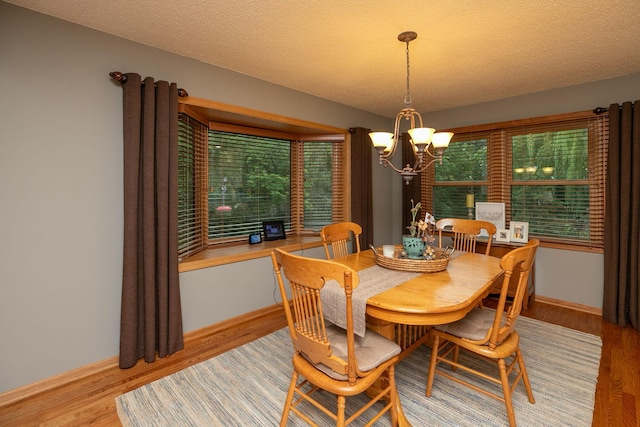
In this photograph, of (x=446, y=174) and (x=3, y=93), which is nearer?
(x=3, y=93)

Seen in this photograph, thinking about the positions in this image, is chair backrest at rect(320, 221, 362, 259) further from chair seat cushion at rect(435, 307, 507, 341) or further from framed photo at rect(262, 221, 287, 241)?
framed photo at rect(262, 221, 287, 241)

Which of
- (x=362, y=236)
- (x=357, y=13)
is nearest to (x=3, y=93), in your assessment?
(x=357, y=13)

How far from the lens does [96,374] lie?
7.52 feet

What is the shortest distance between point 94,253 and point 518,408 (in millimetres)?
3020

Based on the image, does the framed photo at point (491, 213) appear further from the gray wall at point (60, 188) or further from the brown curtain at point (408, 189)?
the gray wall at point (60, 188)

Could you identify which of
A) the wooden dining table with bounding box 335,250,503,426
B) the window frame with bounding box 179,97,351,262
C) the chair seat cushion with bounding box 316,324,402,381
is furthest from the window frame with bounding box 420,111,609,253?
the chair seat cushion with bounding box 316,324,402,381

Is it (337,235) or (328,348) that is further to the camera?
(337,235)

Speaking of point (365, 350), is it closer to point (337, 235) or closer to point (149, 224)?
point (337, 235)

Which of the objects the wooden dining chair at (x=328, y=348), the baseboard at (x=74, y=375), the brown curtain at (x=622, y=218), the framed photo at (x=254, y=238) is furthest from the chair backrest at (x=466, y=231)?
the baseboard at (x=74, y=375)

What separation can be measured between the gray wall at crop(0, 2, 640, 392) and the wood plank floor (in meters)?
0.19

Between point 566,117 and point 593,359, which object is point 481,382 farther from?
point 566,117

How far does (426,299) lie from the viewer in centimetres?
161

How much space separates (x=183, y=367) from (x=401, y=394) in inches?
63.3

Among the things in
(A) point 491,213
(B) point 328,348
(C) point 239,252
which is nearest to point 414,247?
(B) point 328,348
